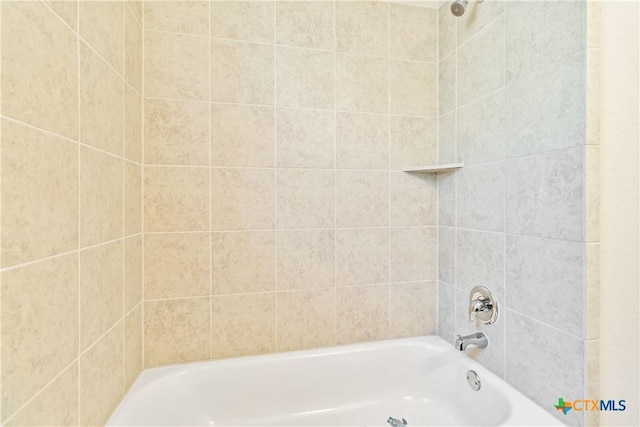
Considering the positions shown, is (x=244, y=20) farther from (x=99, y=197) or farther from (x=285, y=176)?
(x=99, y=197)

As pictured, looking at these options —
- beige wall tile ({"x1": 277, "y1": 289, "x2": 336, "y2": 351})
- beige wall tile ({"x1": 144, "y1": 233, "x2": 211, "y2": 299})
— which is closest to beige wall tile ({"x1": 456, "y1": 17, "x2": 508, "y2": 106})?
beige wall tile ({"x1": 277, "y1": 289, "x2": 336, "y2": 351})

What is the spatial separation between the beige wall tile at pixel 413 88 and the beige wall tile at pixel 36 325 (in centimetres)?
141

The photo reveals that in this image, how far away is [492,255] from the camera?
1.22 metres

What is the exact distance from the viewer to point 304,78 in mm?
1418

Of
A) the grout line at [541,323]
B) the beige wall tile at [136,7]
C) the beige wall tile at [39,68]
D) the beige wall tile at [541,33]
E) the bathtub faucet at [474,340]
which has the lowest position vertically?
the bathtub faucet at [474,340]

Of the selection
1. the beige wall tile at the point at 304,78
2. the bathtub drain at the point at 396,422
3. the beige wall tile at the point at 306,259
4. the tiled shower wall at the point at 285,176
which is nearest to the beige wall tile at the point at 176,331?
the tiled shower wall at the point at 285,176

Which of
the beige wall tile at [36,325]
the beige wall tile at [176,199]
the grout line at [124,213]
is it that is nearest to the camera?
the beige wall tile at [36,325]

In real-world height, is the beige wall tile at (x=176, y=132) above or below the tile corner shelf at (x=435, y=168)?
above

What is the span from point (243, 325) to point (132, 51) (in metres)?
1.18

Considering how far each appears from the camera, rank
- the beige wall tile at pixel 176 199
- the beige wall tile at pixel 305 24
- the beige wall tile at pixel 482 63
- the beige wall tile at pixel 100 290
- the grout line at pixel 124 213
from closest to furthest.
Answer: the beige wall tile at pixel 100 290, the grout line at pixel 124 213, the beige wall tile at pixel 482 63, the beige wall tile at pixel 176 199, the beige wall tile at pixel 305 24

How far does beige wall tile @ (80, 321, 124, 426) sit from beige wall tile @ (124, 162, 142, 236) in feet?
1.13

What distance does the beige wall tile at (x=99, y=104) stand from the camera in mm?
825

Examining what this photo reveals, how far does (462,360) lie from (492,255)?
489 millimetres

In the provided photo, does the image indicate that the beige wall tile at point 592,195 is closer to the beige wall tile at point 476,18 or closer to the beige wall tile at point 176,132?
the beige wall tile at point 476,18
